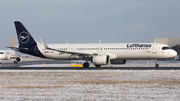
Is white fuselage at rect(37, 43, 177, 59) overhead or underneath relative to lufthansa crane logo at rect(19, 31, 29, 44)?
underneath

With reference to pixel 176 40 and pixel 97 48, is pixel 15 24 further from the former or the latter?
pixel 176 40

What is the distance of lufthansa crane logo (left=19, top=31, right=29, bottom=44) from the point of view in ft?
116

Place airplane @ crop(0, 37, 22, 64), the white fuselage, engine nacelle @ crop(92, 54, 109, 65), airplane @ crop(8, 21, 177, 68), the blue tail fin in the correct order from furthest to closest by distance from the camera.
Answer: airplane @ crop(0, 37, 22, 64)
the blue tail fin
the white fuselage
airplane @ crop(8, 21, 177, 68)
engine nacelle @ crop(92, 54, 109, 65)

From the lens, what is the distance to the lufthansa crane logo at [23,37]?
35.4 m

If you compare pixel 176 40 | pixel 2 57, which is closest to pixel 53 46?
pixel 2 57

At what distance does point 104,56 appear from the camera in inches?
1192

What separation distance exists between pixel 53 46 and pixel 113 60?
29.3 feet

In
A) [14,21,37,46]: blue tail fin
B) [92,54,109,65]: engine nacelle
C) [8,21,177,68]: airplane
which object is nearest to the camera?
[92,54,109,65]: engine nacelle

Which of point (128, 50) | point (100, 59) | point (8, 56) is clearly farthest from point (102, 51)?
point (8, 56)

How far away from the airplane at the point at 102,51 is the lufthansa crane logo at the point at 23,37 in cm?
48

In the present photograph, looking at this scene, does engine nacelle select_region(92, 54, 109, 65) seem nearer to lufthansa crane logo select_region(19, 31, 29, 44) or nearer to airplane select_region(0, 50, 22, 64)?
lufthansa crane logo select_region(19, 31, 29, 44)

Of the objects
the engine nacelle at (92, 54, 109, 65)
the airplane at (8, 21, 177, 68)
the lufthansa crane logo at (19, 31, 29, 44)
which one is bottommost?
the engine nacelle at (92, 54, 109, 65)

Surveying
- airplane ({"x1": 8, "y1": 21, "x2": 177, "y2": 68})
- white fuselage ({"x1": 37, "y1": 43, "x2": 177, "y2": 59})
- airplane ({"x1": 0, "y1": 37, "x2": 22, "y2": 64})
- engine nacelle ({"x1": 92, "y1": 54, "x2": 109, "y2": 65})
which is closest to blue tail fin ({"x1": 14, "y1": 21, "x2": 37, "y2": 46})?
airplane ({"x1": 8, "y1": 21, "x2": 177, "y2": 68})

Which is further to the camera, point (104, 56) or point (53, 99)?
point (104, 56)
